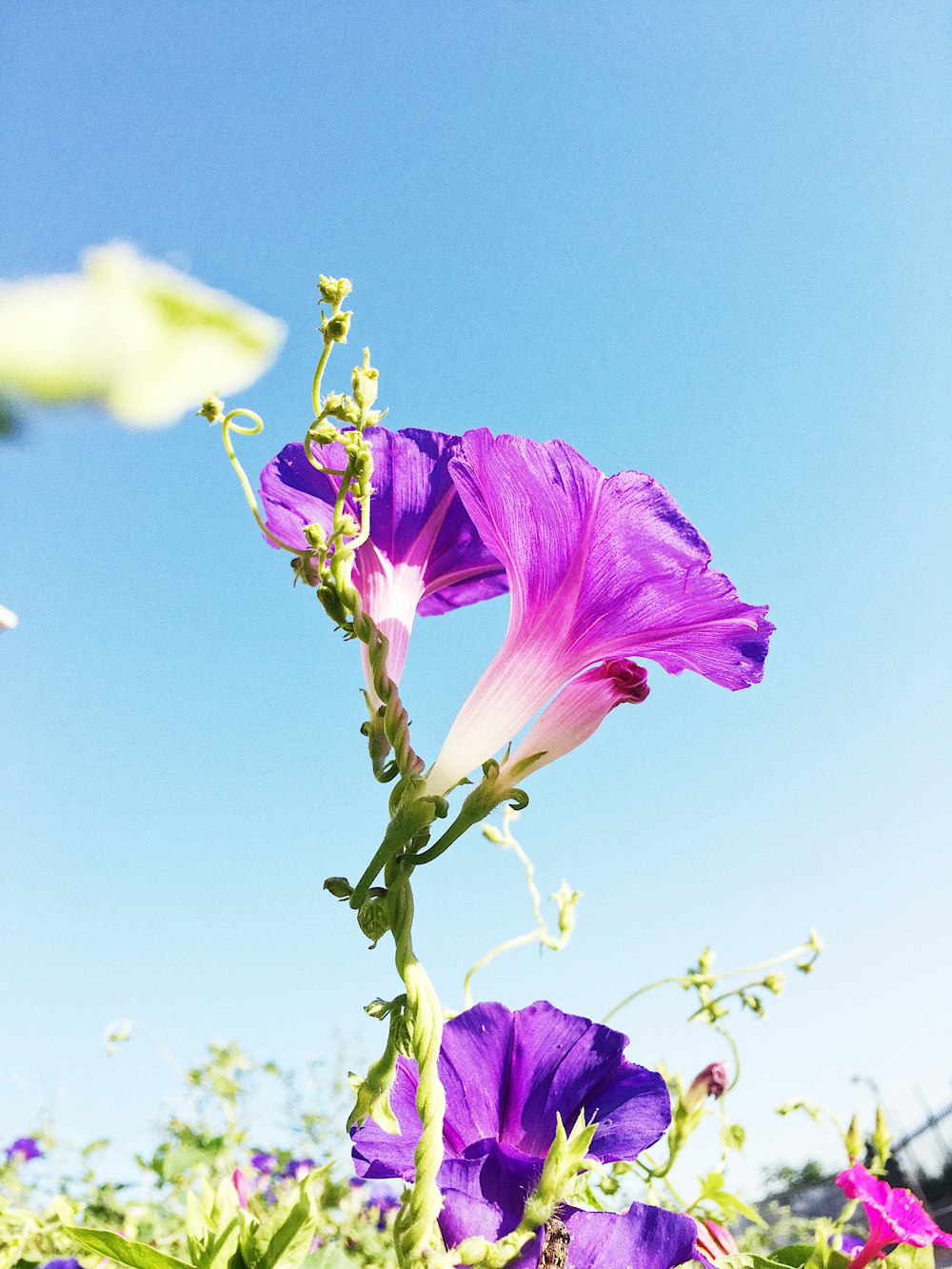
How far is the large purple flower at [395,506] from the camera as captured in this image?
0.77 m

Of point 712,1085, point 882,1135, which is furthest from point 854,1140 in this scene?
point 712,1085

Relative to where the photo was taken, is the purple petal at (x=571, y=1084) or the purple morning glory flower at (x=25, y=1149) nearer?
the purple petal at (x=571, y=1084)

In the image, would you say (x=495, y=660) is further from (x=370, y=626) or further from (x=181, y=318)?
(x=181, y=318)

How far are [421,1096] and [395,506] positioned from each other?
43 cm

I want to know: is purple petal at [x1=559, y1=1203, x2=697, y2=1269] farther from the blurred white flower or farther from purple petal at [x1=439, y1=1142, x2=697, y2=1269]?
the blurred white flower

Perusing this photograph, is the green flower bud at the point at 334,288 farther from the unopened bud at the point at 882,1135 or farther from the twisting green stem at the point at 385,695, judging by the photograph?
the unopened bud at the point at 882,1135

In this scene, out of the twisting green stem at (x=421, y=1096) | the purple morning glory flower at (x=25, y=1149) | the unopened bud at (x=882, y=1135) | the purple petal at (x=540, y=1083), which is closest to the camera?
the twisting green stem at (x=421, y=1096)

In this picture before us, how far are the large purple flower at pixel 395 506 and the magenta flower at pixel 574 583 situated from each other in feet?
0.25

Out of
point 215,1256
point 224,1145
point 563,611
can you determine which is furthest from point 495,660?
point 224,1145

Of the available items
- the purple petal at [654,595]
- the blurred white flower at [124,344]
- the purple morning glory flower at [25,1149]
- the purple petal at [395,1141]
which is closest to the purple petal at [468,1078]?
the purple petal at [395,1141]

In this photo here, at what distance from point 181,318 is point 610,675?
49cm

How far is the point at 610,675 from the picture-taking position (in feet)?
2.35

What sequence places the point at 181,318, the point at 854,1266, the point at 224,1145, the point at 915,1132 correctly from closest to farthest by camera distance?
1. the point at 181,318
2. the point at 854,1266
3. the point at 224,1145
4. the point at 915,1132

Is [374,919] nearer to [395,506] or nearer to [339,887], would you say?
[339,887]
